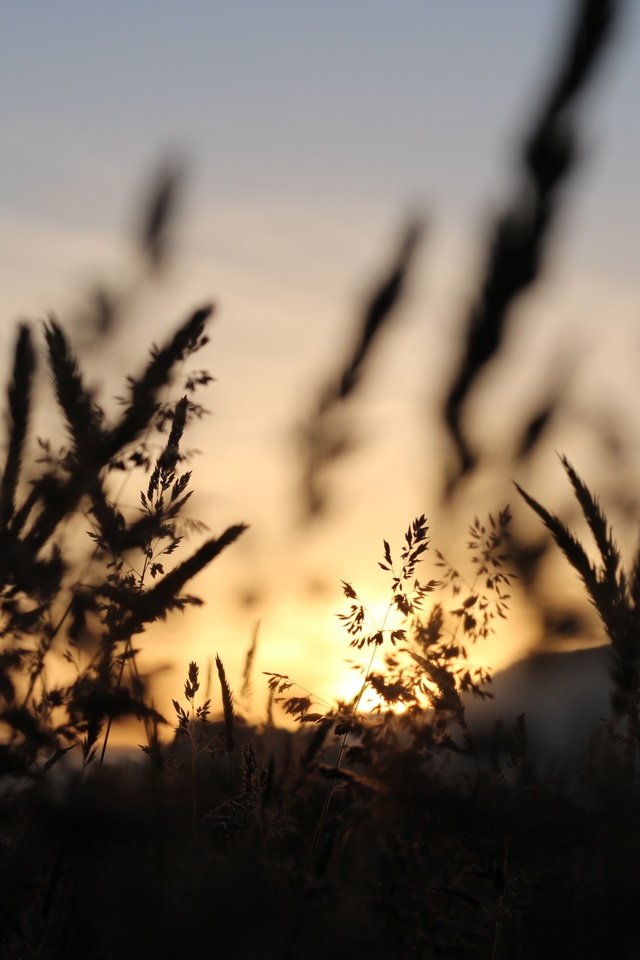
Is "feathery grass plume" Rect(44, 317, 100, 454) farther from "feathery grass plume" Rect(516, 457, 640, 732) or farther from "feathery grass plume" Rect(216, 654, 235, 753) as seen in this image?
"feathery grass plume" Rect(516, 457, 640, 732)

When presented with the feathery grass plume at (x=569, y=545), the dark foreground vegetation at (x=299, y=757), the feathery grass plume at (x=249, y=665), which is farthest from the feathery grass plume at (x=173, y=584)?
the feathery grass plume at (x=249, y=665)

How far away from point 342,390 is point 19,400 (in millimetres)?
816

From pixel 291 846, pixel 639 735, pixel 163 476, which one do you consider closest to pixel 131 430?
pixel 163 476

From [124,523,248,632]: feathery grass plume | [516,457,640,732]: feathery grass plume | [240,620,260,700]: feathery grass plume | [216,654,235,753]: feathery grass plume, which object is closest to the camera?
[516,457,640,732]: feathery grass plume

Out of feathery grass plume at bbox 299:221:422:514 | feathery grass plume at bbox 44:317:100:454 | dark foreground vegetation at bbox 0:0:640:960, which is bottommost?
dark foreground vegetation at bbox 0:0:640:960

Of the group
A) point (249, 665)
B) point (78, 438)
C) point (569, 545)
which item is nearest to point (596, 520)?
point (569, 545)

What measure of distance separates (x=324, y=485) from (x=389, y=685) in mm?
666

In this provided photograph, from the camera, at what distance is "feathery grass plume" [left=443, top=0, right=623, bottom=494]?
154 cm

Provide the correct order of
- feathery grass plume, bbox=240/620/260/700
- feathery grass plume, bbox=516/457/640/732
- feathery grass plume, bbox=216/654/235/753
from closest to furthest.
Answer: feathery grass plume, bbox=516/457/640/732 → feathery grass plume, bbox=216/654/235/753 → feathery grass plume, bbox=240/620/260/700

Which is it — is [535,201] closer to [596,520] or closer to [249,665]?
[596,520]

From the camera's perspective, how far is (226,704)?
2.57 meters

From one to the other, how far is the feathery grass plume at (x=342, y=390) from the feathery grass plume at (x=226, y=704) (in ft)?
2.01

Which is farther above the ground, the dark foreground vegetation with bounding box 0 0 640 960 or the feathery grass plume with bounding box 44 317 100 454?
the feathery grass plume with bounding box 44 317 100 454

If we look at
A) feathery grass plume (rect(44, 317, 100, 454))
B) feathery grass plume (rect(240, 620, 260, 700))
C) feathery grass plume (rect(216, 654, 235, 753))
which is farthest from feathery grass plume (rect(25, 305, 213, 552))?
feathery grass plume (rect(240, 620, 260, 700))
